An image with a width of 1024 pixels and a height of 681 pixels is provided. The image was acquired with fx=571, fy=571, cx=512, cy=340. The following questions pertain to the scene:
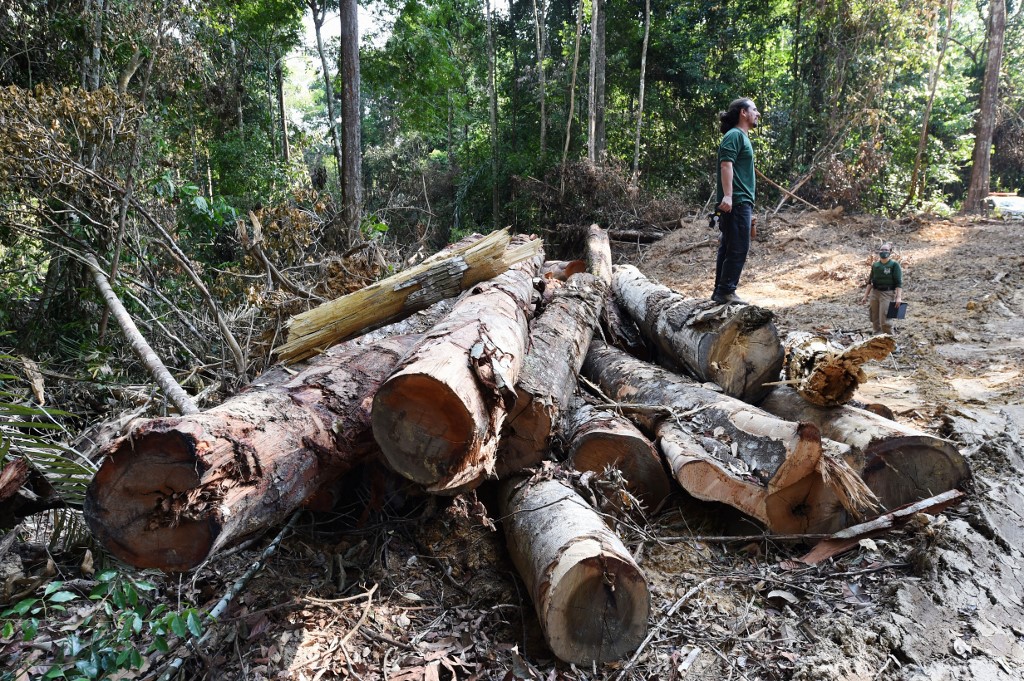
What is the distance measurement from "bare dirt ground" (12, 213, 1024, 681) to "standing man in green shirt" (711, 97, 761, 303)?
1.85 m

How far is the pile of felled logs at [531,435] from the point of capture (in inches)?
79.5

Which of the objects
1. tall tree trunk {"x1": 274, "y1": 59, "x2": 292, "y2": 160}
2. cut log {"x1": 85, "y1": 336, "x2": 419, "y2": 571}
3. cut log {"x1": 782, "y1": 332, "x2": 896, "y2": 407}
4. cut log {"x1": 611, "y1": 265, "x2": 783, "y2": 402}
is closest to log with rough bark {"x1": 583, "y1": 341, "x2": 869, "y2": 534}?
cut log {"x1": 782, "y1": 332, "x2": 896, "y2": 407}

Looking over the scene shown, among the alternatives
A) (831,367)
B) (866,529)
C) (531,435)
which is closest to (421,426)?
(531,435)

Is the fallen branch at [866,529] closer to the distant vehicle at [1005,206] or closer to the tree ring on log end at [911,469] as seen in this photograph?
the tree ring on log end at [911,469]

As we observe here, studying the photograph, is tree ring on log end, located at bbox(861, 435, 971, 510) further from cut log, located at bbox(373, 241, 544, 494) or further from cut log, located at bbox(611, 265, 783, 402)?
cut log, located at bbox(373, 241, 544, 494)

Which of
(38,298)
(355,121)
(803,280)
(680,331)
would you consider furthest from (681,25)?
(38,298)

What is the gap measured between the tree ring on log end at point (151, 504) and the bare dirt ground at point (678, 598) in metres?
0.51

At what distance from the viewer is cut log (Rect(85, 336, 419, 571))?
A: 1.94m

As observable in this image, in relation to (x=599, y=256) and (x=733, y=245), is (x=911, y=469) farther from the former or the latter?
(x=599, y=256)

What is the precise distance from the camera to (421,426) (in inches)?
91.5

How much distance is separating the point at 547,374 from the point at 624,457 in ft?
2.19

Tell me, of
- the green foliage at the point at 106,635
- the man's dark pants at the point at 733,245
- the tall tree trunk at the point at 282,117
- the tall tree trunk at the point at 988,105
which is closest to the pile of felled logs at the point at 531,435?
the green foliage at the point at 106,635

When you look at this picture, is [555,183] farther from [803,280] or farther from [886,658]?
[886,658]

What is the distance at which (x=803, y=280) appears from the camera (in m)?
9.86
